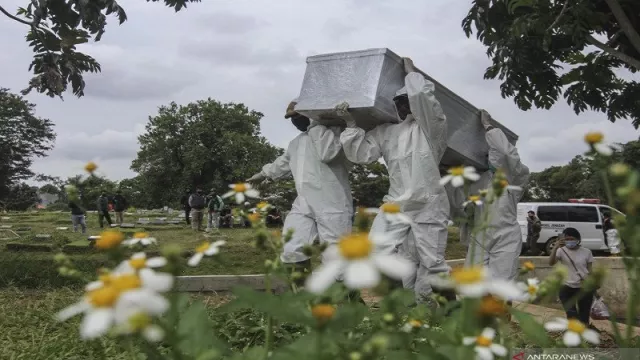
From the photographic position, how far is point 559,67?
871 centimetres

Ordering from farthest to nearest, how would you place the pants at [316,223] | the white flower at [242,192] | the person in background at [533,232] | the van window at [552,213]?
1. the van window at [552,213]
2. the person in background at [533,232]
3. the pants at [316,223]
4. the white flower at [242,192]

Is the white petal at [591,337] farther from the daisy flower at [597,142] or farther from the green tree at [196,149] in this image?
the green tree at [196,149]

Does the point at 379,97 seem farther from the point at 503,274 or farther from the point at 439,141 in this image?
the point at 503,274

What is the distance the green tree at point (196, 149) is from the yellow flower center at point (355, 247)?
31.5 meters

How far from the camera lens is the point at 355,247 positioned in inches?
23.3

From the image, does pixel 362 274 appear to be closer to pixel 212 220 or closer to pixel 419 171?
pixel 419 171

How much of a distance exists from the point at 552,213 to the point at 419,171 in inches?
437

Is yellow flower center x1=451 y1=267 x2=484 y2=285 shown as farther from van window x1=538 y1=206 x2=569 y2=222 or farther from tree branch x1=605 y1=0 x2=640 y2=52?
van window x1=538 y1=206 x2=569 y2=222

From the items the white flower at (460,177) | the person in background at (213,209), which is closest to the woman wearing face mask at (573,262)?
the white flower at (460,177)

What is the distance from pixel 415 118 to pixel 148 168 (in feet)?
104

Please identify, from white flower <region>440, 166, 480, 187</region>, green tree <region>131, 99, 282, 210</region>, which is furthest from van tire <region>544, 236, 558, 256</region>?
green tree <region>131, 99, 282, 210</region>

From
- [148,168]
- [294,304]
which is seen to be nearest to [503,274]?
[294,304]

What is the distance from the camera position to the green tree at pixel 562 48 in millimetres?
6586

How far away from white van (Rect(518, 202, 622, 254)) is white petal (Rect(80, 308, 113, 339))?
13.9 meters
